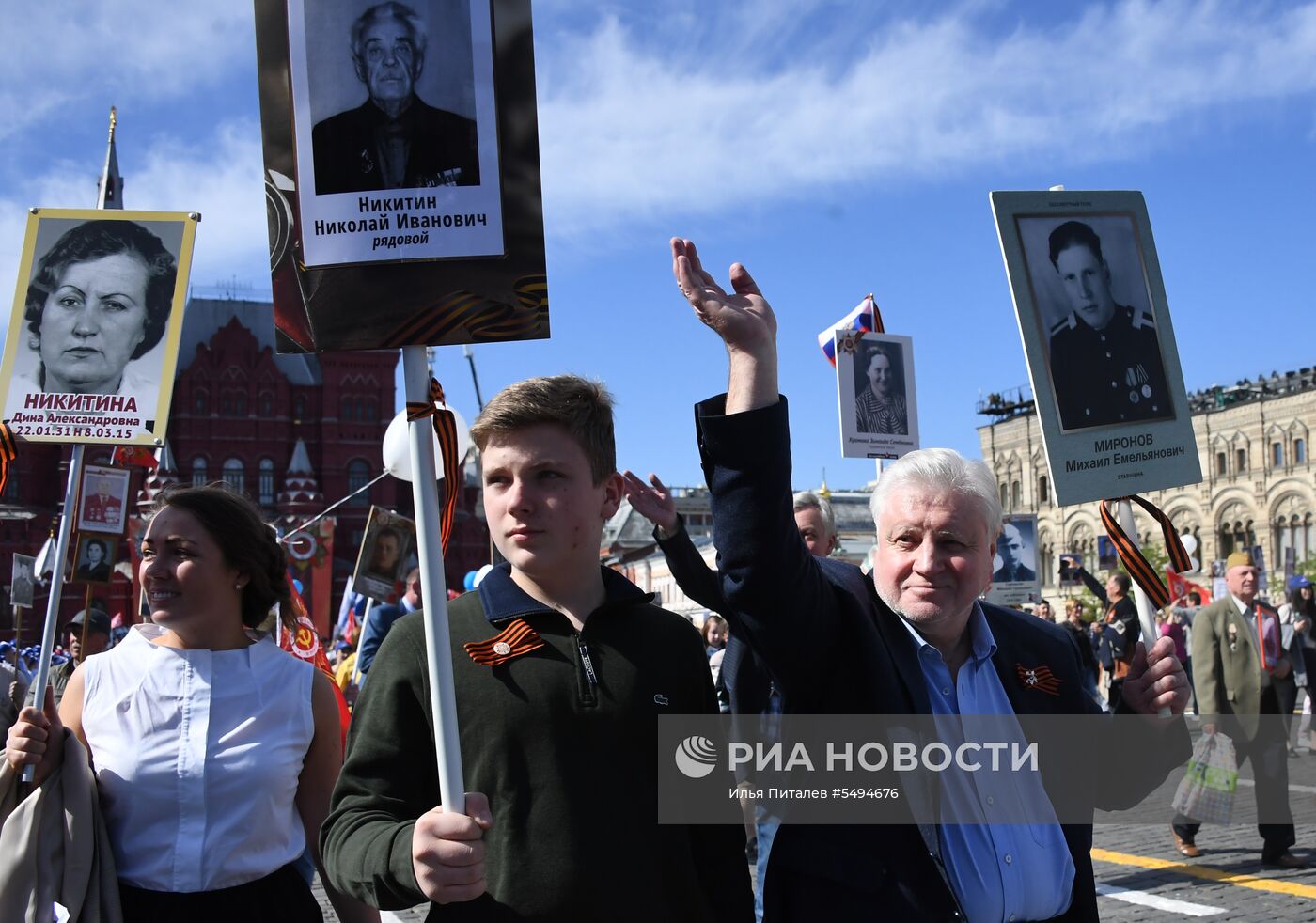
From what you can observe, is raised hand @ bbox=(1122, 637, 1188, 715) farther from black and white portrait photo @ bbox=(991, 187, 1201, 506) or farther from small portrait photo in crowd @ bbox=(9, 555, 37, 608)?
small portrait photo in crowd @ bbox=(9, 555, 37, 608)

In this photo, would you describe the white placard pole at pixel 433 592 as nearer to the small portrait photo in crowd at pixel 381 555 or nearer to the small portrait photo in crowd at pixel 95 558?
the small portrait photo in crowd at pixel 95 558

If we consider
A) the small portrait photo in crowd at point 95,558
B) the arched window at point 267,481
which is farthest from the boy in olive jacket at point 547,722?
the arched window at point 267,481

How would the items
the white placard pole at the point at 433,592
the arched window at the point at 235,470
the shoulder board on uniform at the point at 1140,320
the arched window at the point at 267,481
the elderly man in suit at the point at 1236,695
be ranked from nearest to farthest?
the white placard pole at the point at 433,592, the shoulder board on uniform at the point at 1140,320, the elderly man in suit at the point at 1236,695, the arched window at the point at 235,470, the arched window at the point at 267,481

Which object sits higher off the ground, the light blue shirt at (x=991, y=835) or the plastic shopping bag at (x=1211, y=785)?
the light blue shirt at (x=991, y=835)

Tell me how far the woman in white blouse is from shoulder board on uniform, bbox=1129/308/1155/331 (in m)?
2.65

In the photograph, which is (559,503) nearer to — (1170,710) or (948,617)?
(948,617)

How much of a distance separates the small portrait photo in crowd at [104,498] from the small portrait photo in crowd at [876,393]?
7025mm

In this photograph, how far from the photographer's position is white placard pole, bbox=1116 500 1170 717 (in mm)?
3238

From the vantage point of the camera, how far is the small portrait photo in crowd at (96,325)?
4461 millimetres

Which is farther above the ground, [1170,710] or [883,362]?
[883,362]

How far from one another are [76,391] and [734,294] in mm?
3053

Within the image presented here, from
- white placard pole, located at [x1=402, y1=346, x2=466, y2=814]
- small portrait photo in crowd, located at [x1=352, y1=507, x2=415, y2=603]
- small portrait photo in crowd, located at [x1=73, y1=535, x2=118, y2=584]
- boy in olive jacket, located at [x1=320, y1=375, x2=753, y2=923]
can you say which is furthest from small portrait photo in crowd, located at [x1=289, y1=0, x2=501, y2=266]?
small portrait photo in crowd, located at [x1=352, y1=507, x2=415, y2=603]

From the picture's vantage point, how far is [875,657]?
2596mm

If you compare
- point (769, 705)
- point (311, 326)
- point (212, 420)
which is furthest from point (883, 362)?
point (212, 420)
